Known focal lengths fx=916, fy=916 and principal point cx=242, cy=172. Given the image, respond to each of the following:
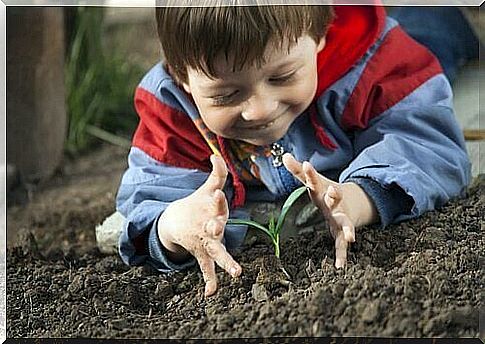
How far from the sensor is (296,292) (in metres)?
0.96

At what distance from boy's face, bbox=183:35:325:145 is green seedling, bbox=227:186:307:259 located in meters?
0.08

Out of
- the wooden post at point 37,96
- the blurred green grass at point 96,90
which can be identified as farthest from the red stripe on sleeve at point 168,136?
the blurred green grass at point 96,90

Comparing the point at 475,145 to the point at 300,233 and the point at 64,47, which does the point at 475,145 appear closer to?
the point at 300,233

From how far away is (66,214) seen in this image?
5.44 feet

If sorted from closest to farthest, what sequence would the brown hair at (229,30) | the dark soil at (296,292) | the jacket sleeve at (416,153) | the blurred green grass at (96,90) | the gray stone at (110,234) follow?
the dark soil at (296,292), the brown hair at (229,30), the jacket sleeve at (416,153), the gray stone at (110,234), the blurred green grass at (96,90)

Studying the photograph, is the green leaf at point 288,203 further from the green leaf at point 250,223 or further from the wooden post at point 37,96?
the wooden post at point 37,96

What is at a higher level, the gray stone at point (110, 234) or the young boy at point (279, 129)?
the young boy at point (279, 129)

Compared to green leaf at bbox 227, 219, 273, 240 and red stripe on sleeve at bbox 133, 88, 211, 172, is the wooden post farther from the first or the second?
green leaf at bbox 227, 219, 273, 240

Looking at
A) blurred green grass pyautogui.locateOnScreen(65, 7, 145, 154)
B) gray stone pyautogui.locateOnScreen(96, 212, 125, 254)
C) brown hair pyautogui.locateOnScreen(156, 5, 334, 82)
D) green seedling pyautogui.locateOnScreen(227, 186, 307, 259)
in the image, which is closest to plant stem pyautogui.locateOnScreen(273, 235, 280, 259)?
green seedling pyautogui.locateOnScreen(227, 186, 307, 259)

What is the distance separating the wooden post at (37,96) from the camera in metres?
1.57

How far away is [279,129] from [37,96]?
0.74m

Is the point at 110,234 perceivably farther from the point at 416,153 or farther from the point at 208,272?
the point at 416,153

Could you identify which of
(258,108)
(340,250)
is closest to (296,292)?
(340,250)

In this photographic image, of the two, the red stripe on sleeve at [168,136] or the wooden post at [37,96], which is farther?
the wooden post at [37,96]
